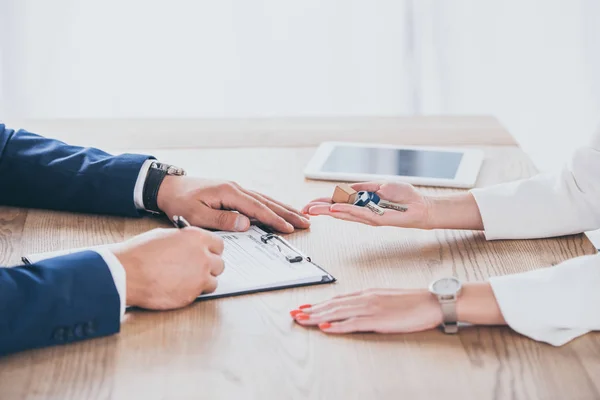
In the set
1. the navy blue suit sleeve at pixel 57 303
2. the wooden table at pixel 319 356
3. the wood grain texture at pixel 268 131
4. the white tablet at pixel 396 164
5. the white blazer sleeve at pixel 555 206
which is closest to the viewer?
the wooden table at pixel 319 356

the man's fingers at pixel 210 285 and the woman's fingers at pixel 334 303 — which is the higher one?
the man's fingers at pixel 210 285

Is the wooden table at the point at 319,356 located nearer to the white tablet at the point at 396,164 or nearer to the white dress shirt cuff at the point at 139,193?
the white dress shirt cuff at the point at 139,193

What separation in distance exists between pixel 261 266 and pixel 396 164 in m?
0.62

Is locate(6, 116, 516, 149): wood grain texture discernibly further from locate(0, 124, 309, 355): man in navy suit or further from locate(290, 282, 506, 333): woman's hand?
locate(290, 282, 506, 333): woman's hand

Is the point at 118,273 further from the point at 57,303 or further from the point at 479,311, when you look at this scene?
the point at 479,311

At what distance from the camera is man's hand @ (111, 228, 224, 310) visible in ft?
4.14

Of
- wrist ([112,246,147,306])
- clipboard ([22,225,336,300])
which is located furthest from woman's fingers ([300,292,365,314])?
wrist ([112,246,147,306])

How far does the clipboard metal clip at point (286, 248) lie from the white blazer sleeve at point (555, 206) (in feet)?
Answer: 1.13

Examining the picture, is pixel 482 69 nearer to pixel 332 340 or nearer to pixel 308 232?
pixel 308 232

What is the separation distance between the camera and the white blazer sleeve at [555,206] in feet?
5.05

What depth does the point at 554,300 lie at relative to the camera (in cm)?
122

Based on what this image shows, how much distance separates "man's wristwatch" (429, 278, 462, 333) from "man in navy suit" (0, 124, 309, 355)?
1.07ft

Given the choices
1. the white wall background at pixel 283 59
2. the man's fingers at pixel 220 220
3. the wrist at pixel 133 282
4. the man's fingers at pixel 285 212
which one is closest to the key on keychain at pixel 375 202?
the man's fingers at pixel 285 212

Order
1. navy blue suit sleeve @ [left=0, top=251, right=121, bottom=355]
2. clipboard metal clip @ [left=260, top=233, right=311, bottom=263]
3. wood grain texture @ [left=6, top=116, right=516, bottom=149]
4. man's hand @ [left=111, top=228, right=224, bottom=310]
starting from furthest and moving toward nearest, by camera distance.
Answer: wood grain texture @ [left=6, top=116, right=516, bottom=149] → clipboard metal clip @ [left=260, top=233, right=311, bottom=263] → man's hand @ [left=111, top=228, right=224, bottom=310] → navy blue suit sleeve @ [left=0, top=251, right=121, bottom=355]
